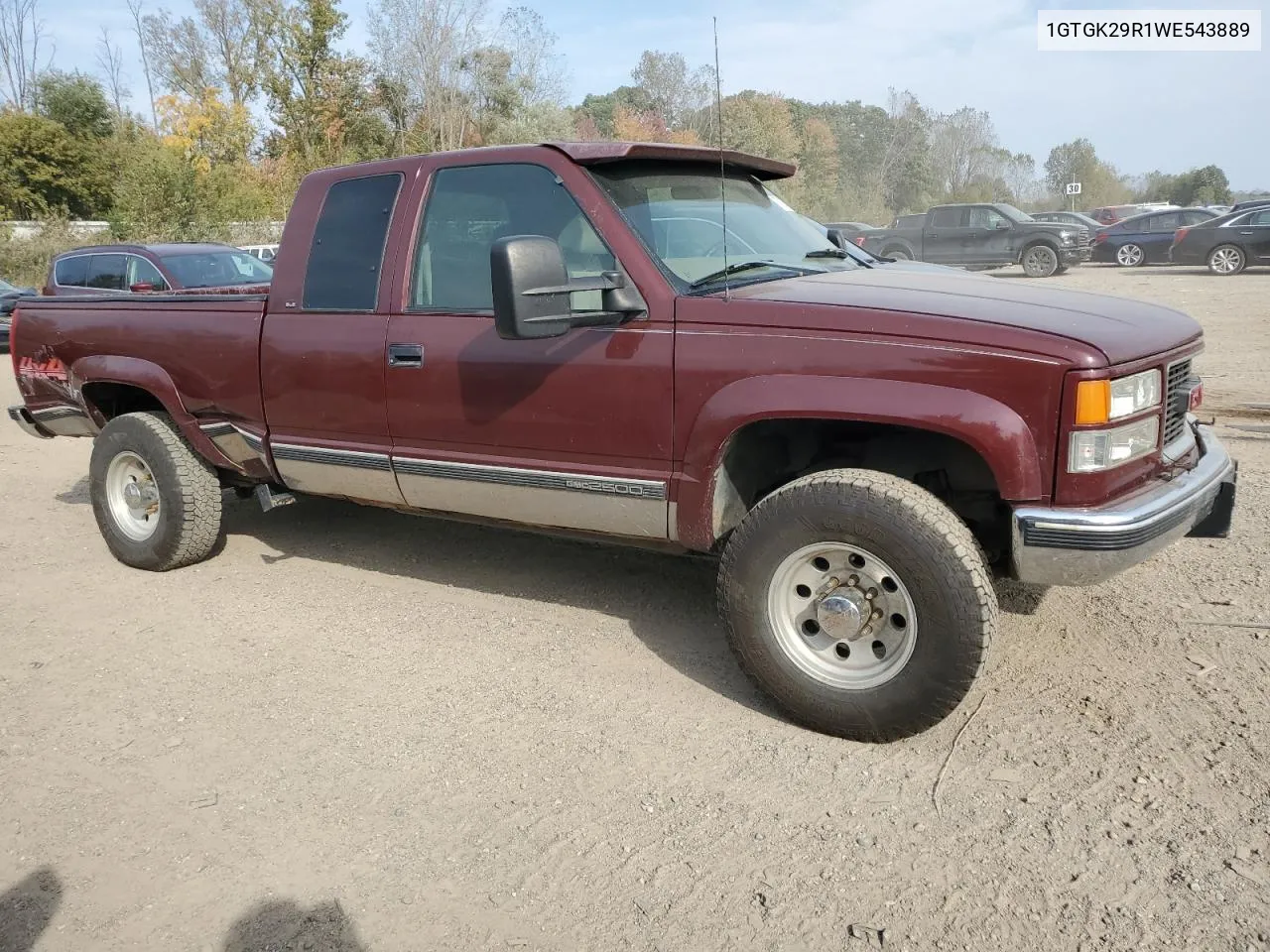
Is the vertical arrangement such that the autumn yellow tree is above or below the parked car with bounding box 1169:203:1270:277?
above

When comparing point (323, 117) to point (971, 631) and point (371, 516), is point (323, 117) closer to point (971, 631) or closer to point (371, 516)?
point (371, 516)

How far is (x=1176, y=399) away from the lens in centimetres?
341

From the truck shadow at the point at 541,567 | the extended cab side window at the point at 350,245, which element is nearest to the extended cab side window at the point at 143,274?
the truck shadow at the point at 541,567

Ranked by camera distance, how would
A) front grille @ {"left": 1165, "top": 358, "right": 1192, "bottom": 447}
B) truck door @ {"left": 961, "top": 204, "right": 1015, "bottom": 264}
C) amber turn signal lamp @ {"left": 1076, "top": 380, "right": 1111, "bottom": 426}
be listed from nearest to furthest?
amber turn signal lamp @ {"left": 1076, "top": 380, "right": 1111, "bottom": 426} → front grille @ {"left": 1165, "top": 358, "right": 1192, "bottom": 447} → truck door @ {"left": 961, "top": 204, "right": 1015, "bottom": 264}

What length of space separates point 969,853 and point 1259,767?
101 centimetres

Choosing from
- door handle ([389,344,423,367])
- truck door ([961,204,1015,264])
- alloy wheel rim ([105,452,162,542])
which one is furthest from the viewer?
truck door ([961,204,1015,264])

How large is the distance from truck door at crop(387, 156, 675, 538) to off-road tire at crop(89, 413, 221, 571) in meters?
1.44

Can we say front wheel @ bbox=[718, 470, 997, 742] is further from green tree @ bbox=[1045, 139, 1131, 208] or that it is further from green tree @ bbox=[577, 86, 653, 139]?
green tree @ bbox=[1045, 139, 1131, 208]

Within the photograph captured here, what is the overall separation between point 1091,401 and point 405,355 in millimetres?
2530

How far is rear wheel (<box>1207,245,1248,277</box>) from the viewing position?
20531 millimetres

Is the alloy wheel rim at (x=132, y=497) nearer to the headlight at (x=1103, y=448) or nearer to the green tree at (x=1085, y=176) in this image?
the headlight at (x=1103, y=448)

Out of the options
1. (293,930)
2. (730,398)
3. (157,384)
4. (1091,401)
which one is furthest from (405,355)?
(1091,401)

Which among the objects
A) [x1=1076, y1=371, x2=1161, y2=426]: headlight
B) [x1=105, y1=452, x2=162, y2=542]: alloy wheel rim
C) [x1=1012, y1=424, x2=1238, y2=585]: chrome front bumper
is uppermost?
[x1=1076, y1=371, x2=1161, y2=426]: headlight

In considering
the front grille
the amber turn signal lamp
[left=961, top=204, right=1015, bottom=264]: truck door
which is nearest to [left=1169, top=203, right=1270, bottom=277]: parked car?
[left=961, top=204, right=1015, bottom=264]: truck door
